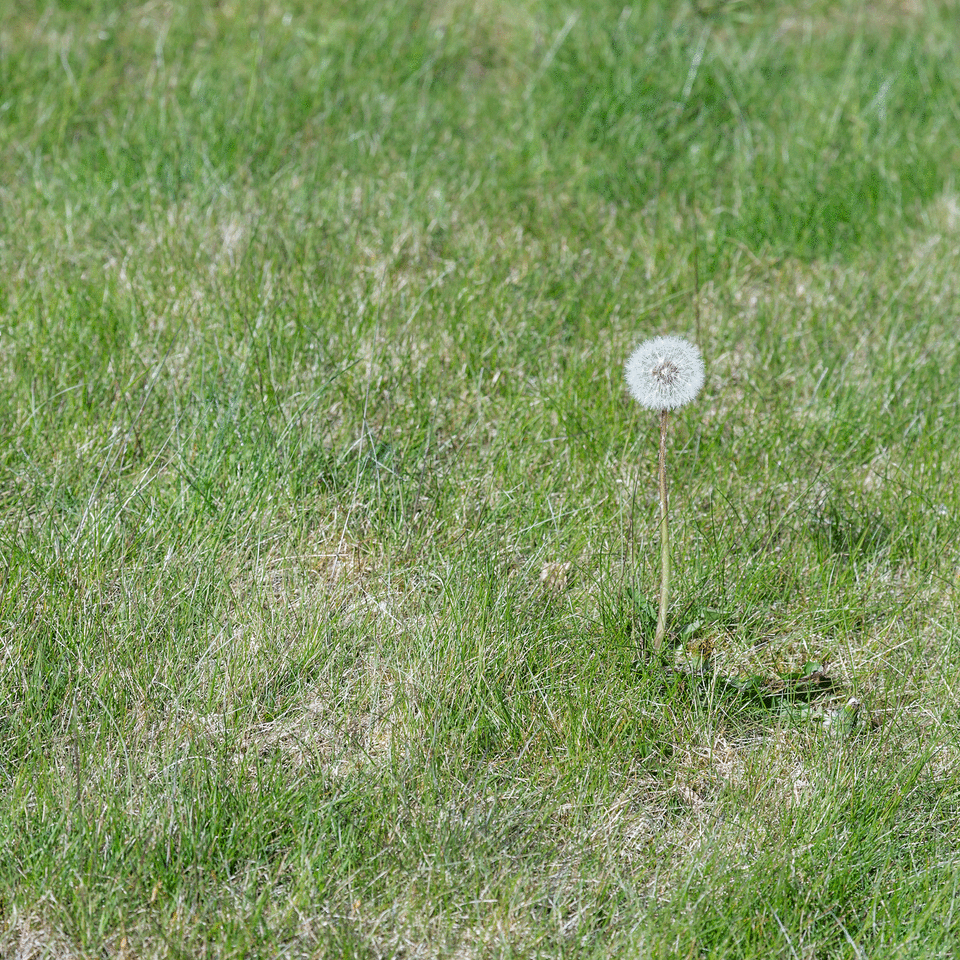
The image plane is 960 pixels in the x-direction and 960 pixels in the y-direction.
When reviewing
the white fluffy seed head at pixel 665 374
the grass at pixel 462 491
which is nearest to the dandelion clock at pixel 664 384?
the white fluffy seed head at pixel 665 374

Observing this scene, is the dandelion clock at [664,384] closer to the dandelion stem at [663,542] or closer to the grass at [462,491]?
the dandelion stem at [663,542]

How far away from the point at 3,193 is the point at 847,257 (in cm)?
327

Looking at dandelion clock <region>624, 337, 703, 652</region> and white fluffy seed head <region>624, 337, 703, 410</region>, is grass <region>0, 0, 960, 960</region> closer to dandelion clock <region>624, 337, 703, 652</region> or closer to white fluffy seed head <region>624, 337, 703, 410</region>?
dandelion clock <region>624, 337, 703, 652</region>

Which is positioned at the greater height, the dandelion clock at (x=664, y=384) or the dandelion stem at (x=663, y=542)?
the dandelion clock at (x=664, y=384)

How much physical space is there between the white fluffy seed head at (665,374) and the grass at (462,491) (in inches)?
19.9

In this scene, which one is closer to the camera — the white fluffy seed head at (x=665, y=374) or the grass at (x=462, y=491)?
the grass at (x=462, y=491)

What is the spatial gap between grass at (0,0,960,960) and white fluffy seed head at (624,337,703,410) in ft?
1.66

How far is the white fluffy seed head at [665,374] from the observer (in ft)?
8.54

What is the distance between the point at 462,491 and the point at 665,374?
78 cm

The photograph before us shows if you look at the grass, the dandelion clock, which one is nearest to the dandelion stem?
the dandelion clock

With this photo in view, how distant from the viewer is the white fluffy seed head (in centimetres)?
260

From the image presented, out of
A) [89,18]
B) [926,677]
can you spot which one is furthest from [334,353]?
[89,18]

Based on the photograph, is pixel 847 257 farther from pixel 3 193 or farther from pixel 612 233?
pixel 3 193

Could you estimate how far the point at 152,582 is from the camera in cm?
277
